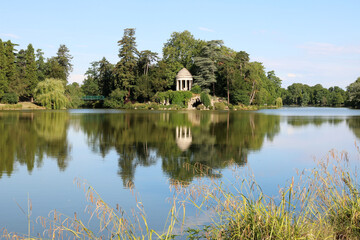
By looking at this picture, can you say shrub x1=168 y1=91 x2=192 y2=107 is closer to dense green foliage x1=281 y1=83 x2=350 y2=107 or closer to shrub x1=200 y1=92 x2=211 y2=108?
shrub x1=200 y1=92 x2=211 y2=108

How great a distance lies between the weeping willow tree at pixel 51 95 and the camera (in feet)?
204

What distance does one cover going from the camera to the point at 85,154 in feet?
43.3

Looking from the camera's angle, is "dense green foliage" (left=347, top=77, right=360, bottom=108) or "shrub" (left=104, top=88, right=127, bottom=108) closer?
"shrub" (left=104, top=88, right=127, bottom=108)

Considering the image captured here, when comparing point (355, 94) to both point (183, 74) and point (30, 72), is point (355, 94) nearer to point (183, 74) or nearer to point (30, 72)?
point (183, 74)

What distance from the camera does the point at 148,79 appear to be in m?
75.8

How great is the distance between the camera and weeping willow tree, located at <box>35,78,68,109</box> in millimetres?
62031

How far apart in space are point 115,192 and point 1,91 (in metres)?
61.7

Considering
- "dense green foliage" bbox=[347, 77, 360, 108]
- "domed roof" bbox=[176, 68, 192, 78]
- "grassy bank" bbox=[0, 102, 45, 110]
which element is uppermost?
"domed roof" bbox=[176, 68, 192, 78]

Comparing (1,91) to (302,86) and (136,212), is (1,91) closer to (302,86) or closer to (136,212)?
(136,212)

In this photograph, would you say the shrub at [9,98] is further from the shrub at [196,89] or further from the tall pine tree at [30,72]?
the shrub at [196,89]

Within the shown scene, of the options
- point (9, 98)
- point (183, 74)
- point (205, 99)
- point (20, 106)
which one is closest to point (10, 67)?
point (9, 98)

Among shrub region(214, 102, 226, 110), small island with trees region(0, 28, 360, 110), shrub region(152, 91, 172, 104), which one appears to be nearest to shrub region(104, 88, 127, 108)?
small island with trees region(0, 28, 360, 110)

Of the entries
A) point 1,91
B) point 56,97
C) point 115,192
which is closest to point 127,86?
point 56,97

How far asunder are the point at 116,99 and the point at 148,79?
8.80 m
